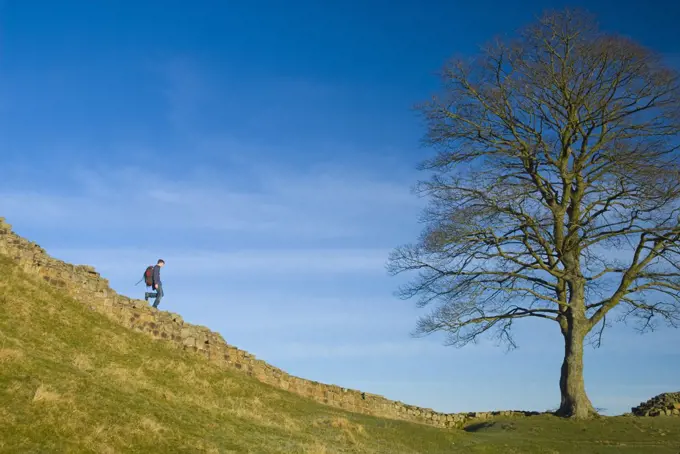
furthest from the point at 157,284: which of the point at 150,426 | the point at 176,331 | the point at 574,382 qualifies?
the point at 574,382

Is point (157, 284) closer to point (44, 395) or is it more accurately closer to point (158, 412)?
point (158, 412)

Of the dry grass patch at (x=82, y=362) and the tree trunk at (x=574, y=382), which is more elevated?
A: the tree trunk at (x=574, y=382)

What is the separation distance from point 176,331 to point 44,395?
1088 cm

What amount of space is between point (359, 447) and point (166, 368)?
674 cm

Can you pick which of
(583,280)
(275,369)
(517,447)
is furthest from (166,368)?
(583,280)

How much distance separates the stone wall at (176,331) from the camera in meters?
21.3

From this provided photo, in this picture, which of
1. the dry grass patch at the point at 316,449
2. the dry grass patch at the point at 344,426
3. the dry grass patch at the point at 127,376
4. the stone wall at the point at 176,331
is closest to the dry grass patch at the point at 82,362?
the dry grass patch at the point at 127,376

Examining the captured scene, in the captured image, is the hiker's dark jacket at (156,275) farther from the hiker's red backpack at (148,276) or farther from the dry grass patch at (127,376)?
the dry grass patch at (127,376)

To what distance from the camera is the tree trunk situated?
797 inches

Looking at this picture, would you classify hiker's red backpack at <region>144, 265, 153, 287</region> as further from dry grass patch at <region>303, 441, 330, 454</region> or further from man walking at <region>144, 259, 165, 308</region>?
dry grass patch at <region>303, 441, 330, 454</region>

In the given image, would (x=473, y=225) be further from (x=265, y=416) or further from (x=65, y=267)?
(x=65, y=267)

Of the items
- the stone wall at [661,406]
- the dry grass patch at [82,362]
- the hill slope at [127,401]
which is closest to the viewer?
the hill slope at [127,401]

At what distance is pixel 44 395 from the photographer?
1149cm

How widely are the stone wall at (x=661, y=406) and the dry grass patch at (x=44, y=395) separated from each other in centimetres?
2012
